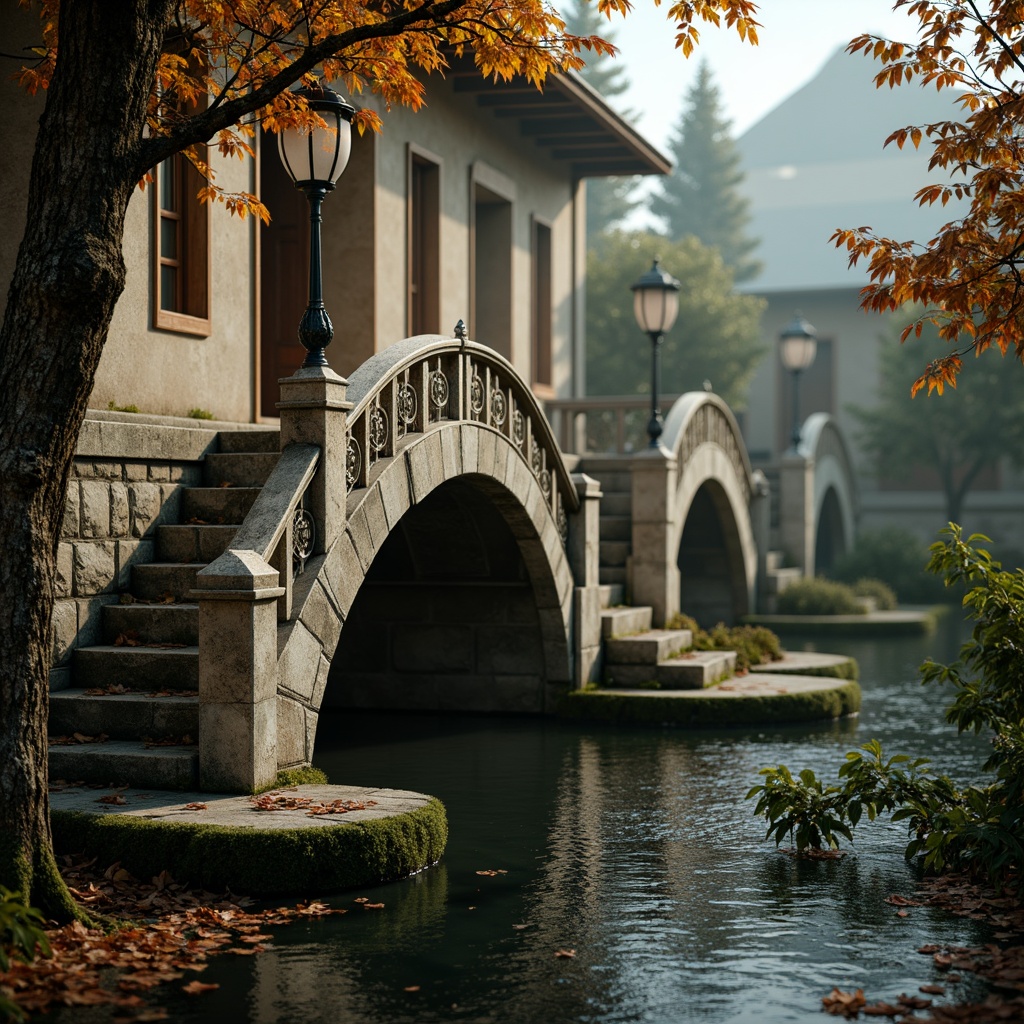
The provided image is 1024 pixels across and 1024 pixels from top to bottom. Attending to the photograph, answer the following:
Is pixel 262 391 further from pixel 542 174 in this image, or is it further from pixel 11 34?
pixel 542 174

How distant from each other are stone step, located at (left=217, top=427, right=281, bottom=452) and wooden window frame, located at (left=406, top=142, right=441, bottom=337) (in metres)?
6.43

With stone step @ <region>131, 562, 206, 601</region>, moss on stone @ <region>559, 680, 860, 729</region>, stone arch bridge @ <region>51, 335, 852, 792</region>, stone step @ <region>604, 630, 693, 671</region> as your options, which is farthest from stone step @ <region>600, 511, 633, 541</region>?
stone step @ <region>131, 562, 206, 601</region>

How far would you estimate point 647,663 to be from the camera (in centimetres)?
1537

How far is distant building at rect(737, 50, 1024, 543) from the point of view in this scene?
141ft

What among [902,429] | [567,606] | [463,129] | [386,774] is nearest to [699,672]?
[567,606]

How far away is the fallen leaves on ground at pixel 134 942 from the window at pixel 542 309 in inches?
598

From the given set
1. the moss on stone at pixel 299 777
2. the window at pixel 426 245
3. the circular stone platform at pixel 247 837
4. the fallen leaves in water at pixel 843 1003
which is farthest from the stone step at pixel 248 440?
the window at pixel 426 245

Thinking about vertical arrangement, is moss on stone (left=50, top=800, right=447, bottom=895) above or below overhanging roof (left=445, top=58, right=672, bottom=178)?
below

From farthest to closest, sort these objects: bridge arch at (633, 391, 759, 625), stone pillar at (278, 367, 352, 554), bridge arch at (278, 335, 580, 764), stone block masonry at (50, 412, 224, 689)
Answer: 1. bridge arch at (633, 391, 759, 625)
2. bridge arch at (278, 335, 580, 764)
3. stone block masonry at (50, 412, 224, 689)
4. stone pillar at (278, 367, 352, 554)

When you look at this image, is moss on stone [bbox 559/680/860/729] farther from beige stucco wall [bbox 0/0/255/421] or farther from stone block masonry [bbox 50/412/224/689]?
stone block masonry [bbox 50/412/224/689]

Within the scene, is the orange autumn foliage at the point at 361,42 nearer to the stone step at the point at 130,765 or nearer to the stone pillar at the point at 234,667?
the stone pillar at the point at 234,667

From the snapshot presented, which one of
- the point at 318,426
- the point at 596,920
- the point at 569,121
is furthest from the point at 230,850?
the point at 569,121

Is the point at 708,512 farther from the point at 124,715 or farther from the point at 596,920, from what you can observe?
the point at 596,920

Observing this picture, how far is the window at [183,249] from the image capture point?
12188mm
